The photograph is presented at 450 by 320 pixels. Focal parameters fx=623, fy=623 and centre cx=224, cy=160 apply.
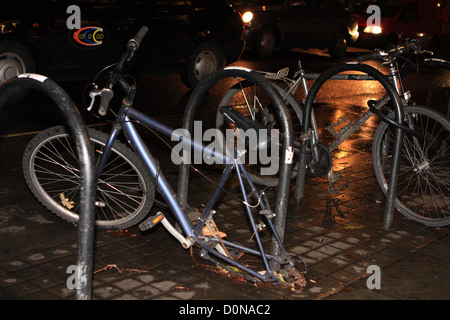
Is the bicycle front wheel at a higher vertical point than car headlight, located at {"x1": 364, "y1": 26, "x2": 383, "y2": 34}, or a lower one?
lower

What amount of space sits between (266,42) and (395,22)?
4.94 metres

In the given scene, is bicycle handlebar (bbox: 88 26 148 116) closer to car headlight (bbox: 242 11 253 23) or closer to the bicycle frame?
the bicycle frame

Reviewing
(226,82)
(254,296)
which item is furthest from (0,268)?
(226,82)

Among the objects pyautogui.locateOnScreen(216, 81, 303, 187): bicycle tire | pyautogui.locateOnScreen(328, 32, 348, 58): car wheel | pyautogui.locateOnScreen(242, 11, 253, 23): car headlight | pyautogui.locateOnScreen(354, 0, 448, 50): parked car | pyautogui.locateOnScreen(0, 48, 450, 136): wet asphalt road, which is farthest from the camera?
pyautogui.locateOnScreen(354, 0, 448, 50): parked car

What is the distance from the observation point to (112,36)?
988cm

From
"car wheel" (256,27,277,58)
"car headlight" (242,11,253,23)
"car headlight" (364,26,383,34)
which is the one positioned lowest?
"car wheel" (256,27,277,58)

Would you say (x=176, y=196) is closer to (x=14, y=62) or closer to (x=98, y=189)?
Answer: (x=98, y=189)

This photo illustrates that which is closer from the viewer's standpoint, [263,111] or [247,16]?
[263,111]

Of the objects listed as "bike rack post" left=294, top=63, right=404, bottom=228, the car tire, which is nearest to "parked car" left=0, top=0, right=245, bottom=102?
the car tire

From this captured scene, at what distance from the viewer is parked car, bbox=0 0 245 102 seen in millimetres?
9008

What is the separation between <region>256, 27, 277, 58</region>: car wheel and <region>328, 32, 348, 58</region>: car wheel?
8.45 feet

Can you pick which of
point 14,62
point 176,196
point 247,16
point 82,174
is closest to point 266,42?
point 247,16

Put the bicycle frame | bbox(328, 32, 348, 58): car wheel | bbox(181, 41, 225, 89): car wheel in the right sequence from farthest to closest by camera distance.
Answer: bbox(328, 32, 348, 58): car wheel, bbox(181, 41, 225, 89): car wheel, the bicycle frame
